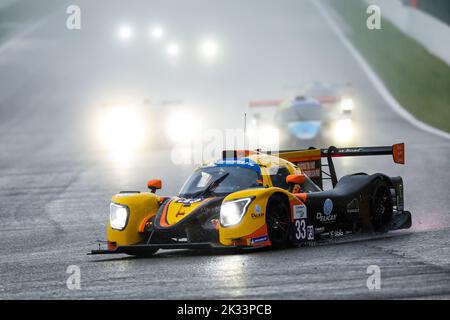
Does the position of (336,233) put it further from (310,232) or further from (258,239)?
(258,239)

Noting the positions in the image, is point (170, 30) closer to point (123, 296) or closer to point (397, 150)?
point (397, 150)

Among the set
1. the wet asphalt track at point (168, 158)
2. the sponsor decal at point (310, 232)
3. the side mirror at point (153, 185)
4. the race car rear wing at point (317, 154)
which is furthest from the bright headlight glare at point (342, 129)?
the sponsor decal at point (310, 232)

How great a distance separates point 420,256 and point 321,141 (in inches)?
702

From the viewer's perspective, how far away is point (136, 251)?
12602 millimetres

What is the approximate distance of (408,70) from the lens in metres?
39.2

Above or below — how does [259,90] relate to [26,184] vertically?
above

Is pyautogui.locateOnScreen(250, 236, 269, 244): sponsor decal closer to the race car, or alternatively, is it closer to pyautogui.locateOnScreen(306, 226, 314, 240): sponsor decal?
the race car

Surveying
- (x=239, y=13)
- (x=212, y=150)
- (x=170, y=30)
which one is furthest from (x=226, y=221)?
(x=239, y=13)

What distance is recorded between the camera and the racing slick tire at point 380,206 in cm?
1400

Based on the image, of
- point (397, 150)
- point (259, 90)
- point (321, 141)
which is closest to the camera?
point (397, 150)

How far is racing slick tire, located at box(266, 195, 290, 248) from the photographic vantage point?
484 inches

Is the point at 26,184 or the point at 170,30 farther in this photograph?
the point at 170,30

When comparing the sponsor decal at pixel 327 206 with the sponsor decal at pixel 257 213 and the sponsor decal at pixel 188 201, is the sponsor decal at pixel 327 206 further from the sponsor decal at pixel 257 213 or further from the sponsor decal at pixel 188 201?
the sponsor decal at pixel 188 201

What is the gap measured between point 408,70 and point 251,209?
28192mm
